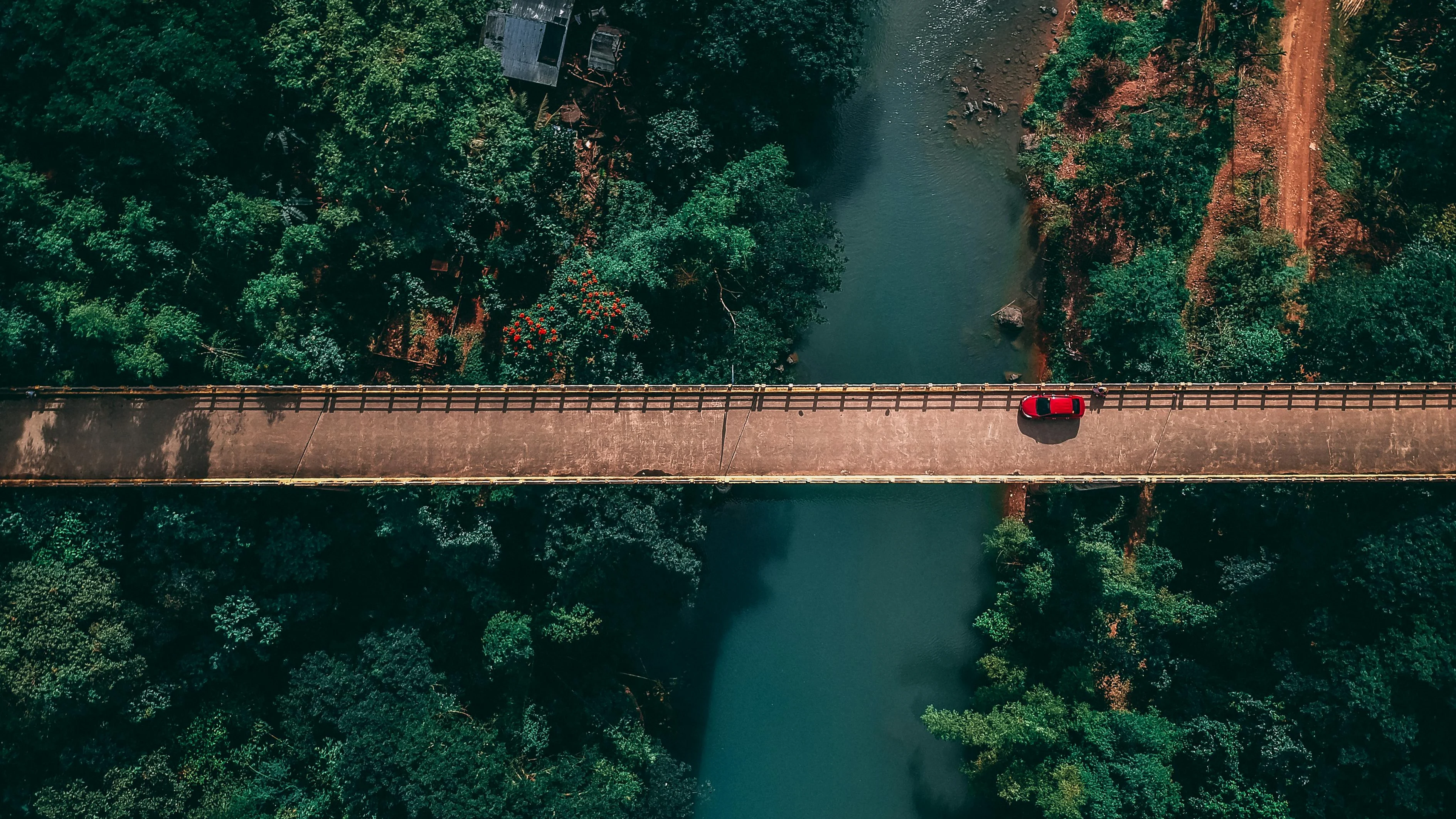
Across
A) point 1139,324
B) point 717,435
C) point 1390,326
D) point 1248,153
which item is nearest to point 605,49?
point 717,435

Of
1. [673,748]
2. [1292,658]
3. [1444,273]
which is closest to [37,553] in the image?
[673,748]

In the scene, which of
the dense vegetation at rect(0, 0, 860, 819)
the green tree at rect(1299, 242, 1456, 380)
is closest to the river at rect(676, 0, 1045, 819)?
the dense vegetation at rect(0, 0, 860, 819)

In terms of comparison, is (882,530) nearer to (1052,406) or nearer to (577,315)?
(1052,406)

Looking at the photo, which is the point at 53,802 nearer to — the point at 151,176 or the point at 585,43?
the point at 151,176

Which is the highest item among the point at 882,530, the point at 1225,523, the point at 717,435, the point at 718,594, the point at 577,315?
the point at 577,315

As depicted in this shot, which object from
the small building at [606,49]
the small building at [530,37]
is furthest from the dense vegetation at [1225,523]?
the small building at [530,37]

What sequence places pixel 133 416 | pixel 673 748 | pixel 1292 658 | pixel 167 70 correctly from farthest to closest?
1. pixel 673 748
2. pixel 1292 658
3. pixel 133 416
4. pixel 167 70

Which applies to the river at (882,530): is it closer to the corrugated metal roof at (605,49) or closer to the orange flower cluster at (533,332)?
the corrugated metal roof at (605,49)
